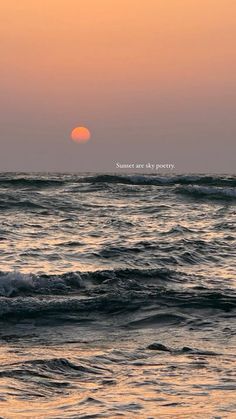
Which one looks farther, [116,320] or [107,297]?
[107,297]

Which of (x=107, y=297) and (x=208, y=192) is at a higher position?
(x=107, y=297)

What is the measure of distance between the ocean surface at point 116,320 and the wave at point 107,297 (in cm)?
2

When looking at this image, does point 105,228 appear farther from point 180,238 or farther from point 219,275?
point 219,275

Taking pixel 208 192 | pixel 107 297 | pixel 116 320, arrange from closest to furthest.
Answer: pixel 116 320, pixel 107 297, pixel 208 192

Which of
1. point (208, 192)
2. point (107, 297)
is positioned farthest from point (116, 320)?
point (208, 192)

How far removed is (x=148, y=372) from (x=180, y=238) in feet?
47.9

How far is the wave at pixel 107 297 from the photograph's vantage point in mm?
11375

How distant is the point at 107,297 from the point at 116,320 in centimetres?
156

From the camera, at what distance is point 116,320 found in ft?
36.2

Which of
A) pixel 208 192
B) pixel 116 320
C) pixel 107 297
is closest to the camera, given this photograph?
pixel 116 320

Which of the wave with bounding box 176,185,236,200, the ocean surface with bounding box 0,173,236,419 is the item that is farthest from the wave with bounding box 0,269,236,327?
the wave with bounding box 176,185,236,200

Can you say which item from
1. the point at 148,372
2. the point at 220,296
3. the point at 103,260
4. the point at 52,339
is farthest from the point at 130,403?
the point at 103,260

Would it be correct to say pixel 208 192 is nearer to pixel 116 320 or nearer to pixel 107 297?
pixel 107 297

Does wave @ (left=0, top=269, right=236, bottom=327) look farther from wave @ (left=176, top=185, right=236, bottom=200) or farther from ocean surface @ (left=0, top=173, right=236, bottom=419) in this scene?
wave @ (left=176, top=185, right=236, bottom=200)
